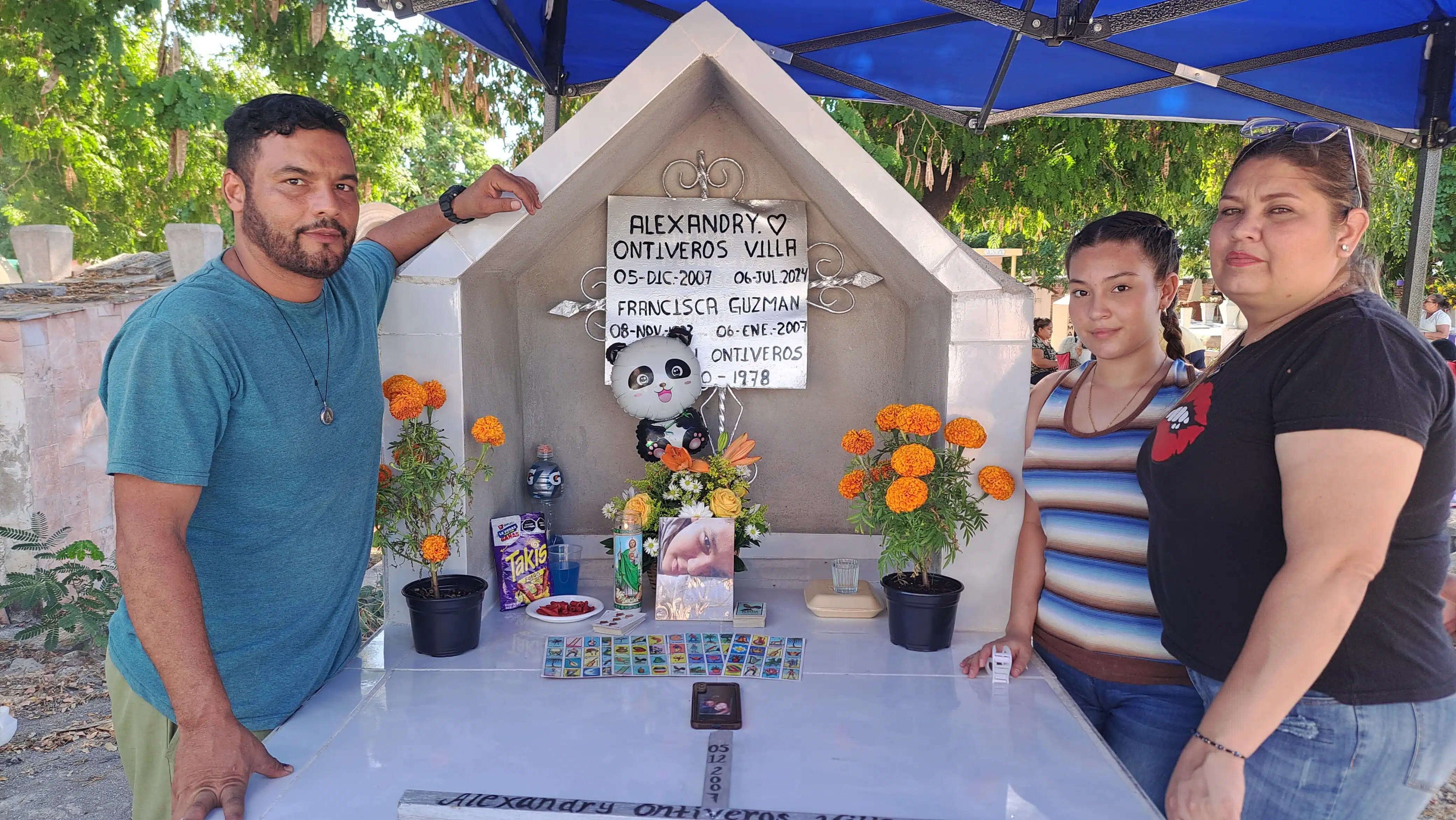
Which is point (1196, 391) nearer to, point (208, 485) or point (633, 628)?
point (633, 628)

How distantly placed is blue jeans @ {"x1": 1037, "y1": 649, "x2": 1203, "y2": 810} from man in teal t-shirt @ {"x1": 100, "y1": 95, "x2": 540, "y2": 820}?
1775mm

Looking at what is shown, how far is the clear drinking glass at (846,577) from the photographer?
2877 mm

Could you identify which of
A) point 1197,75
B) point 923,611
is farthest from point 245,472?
point 1197,75

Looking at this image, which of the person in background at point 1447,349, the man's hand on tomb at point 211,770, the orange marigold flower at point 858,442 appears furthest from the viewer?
the person in background at point 1447,349

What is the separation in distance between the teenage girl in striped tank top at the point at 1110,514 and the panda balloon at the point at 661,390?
1.13 metres

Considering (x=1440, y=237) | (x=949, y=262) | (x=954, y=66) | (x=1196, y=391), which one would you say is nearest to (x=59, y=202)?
(x=954, y=66)

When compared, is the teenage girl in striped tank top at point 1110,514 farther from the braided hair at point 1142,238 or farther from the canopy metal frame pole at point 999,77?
the canopy metal frame pole at point 999,77

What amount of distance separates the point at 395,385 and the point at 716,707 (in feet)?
3.83

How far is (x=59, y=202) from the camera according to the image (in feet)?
39.7

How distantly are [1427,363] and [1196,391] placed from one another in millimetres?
377

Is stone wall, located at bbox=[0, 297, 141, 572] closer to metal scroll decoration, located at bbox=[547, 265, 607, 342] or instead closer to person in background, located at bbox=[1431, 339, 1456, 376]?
metal scroll decoration, located at bbox=[547, 265, 607, 342]

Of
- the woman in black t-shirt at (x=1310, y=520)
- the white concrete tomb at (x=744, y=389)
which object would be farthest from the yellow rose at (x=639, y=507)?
the woman in black t-shirt at (x=1310, y=520)

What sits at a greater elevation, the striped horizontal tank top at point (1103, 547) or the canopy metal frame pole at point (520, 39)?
the canopy metal frame pole at point (520, 39)

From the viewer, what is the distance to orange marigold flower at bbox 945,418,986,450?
244cm
